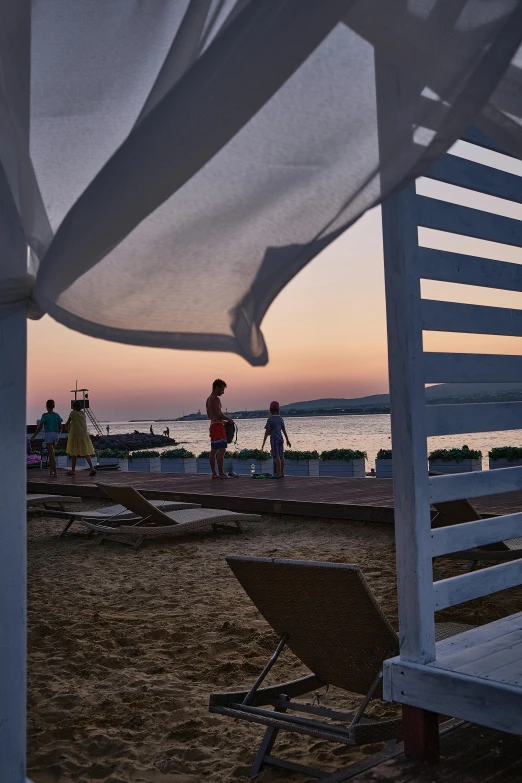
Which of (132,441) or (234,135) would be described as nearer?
(234,135)

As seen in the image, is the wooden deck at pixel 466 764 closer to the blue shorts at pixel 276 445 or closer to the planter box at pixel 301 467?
the blue shorts at pixel 276 445

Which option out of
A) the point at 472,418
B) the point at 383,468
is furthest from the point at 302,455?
the point at 472,418

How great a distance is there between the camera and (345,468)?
14273mm

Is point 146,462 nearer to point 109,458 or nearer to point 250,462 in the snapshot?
point 109,458

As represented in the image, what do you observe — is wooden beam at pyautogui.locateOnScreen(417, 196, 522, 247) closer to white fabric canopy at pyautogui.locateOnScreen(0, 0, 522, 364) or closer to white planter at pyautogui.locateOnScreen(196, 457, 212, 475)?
white fabric canopy at pyautogui.locateOnScreen(0, 0, 522, 364)

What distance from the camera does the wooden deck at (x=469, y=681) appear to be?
222 cm

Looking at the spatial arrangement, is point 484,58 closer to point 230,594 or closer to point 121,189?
point 121,189

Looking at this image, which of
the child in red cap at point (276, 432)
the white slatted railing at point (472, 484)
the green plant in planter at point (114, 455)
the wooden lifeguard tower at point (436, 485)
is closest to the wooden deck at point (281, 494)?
the child in red cap at point (276, 432)

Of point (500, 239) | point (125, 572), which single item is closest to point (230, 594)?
point (125, 572)

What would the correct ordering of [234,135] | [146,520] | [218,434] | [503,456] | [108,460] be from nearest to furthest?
[234,135], [146,520], [218,434], [503,456], [108,460]

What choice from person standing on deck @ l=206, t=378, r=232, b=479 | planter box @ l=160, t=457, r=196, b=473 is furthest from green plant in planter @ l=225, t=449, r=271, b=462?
person standing on deck @ l=206, t=378, r=232, b=479

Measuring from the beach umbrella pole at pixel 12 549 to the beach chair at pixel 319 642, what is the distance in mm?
974

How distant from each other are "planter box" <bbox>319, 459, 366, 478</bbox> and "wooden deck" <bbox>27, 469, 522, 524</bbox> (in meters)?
1.75

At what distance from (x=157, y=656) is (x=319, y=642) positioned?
1781 mm
